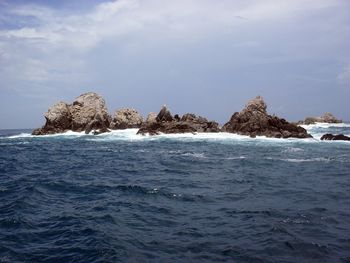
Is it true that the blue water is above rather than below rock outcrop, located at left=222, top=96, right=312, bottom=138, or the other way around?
below

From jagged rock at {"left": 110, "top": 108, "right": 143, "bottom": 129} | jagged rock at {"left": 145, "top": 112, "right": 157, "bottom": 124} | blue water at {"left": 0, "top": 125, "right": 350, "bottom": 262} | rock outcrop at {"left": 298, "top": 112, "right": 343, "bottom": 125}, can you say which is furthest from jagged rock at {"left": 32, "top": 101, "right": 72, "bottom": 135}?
rock outcrop at {"left": 298, "top": 112, "right": 343, "bottom": 125}

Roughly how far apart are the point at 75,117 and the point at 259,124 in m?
38.7

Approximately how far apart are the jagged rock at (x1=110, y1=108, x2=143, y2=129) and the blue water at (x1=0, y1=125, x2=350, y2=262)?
191 feet

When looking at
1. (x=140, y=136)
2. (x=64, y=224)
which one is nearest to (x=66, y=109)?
(x=140, y=136)

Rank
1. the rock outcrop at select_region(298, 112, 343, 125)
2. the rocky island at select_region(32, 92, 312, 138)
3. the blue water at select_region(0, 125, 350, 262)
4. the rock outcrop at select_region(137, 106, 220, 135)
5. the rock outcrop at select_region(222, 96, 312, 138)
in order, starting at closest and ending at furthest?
the blue water at select_region(0, 125, 350, 262) → the rock outcrop at select_region(222, 96, 312, 138) → the rocky island at select_region(32, 92, 312, 138) → the rock outcrop at select_region(137, 106, 220, 135) → the rock outcrop at select_region(298, 112, 343, 125)

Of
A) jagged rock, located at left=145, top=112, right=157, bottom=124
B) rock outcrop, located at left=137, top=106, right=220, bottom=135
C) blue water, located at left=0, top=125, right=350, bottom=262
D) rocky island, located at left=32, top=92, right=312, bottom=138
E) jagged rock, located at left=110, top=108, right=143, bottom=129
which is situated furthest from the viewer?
jagged rock, located at left=110, top=108, right=143, bottom=129

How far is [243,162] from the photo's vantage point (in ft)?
110

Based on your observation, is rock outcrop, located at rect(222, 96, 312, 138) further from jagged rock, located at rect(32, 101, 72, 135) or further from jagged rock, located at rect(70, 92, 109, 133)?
jagged rock, located at rect(32, 101, 72, 135)

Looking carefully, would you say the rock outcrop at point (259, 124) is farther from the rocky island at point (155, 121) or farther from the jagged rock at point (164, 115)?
the jagged rock at point (164, 115)

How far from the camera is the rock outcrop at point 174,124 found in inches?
2781

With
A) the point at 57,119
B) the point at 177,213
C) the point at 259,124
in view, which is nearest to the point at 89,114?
the point at 57,119

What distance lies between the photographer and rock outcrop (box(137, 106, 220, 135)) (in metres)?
70.6

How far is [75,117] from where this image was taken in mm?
82438

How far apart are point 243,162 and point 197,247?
2178cm
